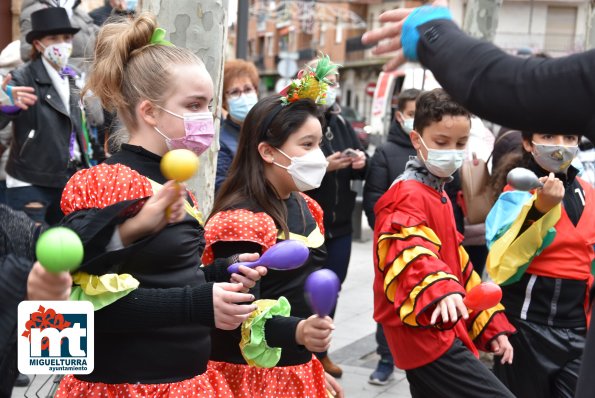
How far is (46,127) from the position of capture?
5895mm

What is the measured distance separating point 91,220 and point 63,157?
360 cm

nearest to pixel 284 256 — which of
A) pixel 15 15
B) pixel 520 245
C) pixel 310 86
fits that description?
pixel 310 86

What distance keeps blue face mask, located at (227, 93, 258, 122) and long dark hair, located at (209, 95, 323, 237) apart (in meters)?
2.26

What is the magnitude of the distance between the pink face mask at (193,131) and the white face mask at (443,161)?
1524 mm

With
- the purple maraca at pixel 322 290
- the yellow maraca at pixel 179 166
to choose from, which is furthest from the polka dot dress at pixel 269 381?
the yellow maraca at pixel 179 166

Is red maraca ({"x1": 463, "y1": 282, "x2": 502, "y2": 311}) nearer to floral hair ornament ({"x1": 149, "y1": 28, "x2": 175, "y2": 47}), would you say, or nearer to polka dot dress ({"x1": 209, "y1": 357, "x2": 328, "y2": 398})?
polka dot dress ({"x1": 209, "y1": 357, "x2": 328, "y2": 398})

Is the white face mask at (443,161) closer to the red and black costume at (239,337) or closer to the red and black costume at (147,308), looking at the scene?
the red and black costume at (239,337)

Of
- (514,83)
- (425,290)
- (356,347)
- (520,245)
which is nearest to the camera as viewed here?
(514,83)

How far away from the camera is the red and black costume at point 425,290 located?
380 cm

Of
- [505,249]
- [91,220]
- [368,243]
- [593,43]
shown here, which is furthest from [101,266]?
[368,243]

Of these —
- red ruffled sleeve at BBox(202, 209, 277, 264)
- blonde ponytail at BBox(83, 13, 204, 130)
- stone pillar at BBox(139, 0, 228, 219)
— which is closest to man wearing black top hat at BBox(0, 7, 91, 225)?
stone pillar at BBox(139, 0, 228, 219)

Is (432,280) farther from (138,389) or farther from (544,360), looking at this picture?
(138,389)

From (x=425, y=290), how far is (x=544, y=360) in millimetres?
986

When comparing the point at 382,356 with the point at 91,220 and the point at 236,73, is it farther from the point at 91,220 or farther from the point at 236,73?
the point at 91,220
